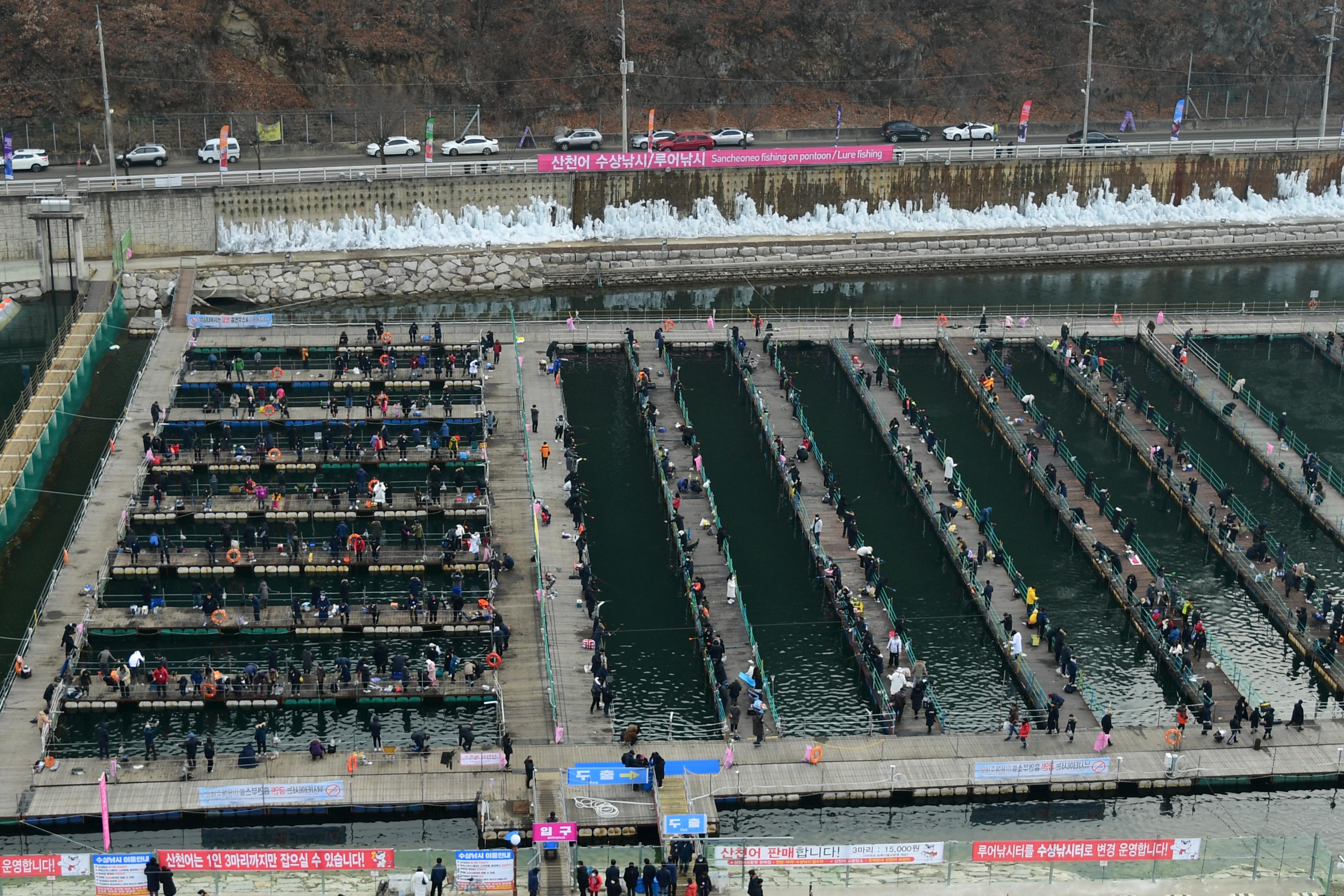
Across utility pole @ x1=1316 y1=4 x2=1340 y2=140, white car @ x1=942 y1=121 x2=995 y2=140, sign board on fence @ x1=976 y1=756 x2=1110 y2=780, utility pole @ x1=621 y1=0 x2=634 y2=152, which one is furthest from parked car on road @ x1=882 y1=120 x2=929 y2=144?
sign board on fence @ x1=976 y1=756 x2=1110 y2=780

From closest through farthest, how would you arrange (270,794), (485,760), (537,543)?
(270,794) → (485,760) → (537,543)

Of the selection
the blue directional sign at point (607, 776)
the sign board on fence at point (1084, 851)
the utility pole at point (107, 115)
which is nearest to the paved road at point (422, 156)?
the utility pole at point (107, 115)

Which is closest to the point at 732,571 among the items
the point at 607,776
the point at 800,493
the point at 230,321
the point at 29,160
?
the point at 800,493

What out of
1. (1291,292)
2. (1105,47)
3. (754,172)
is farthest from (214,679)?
(1105,47)

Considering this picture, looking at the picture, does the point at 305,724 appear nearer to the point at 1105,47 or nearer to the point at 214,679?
the point at 214,679

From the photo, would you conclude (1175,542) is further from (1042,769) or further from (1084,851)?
(1084,851)

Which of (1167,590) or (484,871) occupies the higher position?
(1167,590)

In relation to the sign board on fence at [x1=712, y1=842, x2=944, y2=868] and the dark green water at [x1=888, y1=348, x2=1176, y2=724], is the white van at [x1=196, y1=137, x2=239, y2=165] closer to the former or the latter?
the dark green water at [x1=888, y1=348, x2=1176, y2=724]
